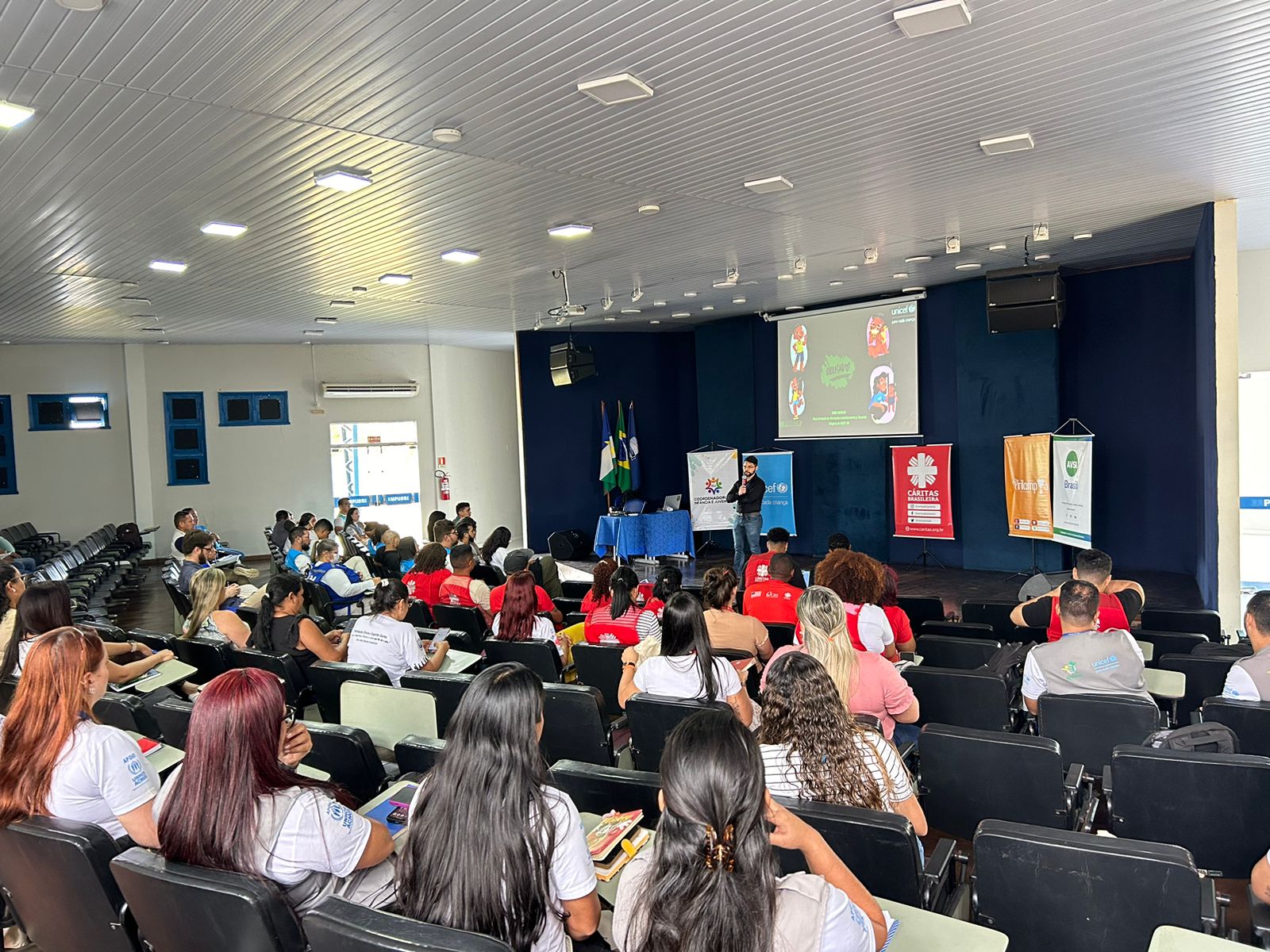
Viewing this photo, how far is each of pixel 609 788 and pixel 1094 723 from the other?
212 centimetres

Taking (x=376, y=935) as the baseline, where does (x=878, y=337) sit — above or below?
above

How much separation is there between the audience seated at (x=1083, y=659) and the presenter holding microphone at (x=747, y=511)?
7760 millimetres

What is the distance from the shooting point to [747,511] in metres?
12.1

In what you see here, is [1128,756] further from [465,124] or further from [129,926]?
[465,124]

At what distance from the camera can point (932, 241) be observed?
28.6 feet

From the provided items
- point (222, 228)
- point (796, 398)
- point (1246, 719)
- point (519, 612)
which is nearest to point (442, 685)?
point (519, 612)

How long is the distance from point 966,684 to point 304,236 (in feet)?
20.3

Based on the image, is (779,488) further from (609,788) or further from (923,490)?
(609,788)

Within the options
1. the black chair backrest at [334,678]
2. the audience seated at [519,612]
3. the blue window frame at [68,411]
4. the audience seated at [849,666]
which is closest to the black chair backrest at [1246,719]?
the audience seated at [849,666]

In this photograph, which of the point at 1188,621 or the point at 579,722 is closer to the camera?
the point at 579,722

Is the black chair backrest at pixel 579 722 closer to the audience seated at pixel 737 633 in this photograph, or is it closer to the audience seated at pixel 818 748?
the audience seated at pixel 737 633

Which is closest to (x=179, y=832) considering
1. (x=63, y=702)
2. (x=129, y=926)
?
(x=129, y=926)

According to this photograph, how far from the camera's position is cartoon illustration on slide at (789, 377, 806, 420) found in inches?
530

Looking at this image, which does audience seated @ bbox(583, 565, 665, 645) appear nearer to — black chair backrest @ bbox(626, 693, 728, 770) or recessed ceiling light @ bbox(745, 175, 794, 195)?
black chair backrest @ bbox(626, 693, 728, 770)
